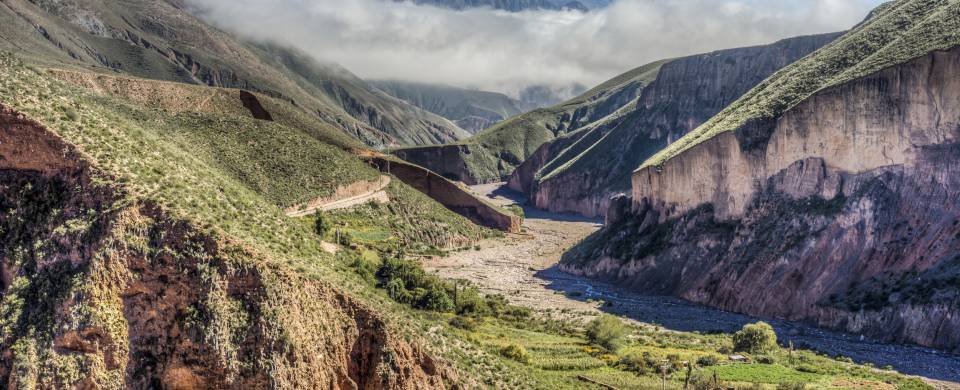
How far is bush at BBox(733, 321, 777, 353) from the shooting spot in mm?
41969

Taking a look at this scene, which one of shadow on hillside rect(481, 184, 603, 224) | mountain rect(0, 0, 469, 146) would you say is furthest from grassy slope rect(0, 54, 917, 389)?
mountain rect(0, 0, 469, 146)

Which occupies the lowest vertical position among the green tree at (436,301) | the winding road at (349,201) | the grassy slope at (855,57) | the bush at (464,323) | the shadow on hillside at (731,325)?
the shadow on hillside at (731,325)

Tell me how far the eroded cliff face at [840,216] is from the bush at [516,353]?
903 inches

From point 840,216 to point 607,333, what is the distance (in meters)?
20.8

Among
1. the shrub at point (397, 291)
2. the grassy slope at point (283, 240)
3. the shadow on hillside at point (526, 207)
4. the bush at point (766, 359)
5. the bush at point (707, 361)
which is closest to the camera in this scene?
the grassy slope at point (283, 240)

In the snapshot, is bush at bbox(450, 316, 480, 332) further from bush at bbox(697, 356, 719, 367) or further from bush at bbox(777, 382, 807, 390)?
bush at bbox(777, 382, 807, 390)

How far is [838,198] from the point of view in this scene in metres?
53.5

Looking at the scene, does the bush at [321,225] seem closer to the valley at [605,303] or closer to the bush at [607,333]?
the valley at [605,303]

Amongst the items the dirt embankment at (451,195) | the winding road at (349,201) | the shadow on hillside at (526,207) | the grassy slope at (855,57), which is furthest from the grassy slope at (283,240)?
the shadow on hillside at (526,207)

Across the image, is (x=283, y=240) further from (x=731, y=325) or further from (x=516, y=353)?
(x=731, y=325)

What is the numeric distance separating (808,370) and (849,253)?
51.1 ft

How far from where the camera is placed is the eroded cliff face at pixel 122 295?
16875 millimetres

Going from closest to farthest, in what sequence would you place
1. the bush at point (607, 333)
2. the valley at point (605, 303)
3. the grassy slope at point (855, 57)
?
the valley at point (605, 303)
the bush at point (607, 333)
the grassy slope at point (855, 57)

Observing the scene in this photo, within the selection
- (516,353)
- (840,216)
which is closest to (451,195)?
(840,216)
